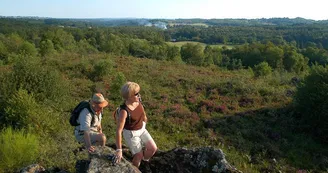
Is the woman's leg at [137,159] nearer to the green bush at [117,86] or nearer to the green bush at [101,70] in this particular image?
the green bush at [117,86]

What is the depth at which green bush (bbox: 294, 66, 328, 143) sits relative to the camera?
1273cm

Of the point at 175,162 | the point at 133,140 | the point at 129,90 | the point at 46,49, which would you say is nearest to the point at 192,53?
the point at 46,49

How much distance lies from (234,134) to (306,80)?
5326 mm

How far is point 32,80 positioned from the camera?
12.1 metres

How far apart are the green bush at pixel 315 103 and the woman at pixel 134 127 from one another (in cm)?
1037

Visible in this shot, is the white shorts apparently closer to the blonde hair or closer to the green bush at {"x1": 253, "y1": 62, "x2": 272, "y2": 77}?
the blonde hair

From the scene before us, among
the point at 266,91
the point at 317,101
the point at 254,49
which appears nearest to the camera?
the point at 317,101

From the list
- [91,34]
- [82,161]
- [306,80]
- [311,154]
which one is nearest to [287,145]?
[311,154]

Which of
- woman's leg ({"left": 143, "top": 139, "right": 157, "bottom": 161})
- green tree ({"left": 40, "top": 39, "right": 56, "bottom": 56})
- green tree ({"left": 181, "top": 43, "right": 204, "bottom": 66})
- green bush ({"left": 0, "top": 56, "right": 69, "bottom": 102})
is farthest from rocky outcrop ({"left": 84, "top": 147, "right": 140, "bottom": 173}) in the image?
green tree ({"left": 181, "top": 43, "right": 204, "bottom": 66})

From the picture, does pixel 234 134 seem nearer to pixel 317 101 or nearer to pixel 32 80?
pixel 317 101

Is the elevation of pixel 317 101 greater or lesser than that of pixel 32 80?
lesser

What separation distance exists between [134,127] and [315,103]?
36.5 feet

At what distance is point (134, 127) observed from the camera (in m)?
5.10

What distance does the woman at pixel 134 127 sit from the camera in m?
4.79
